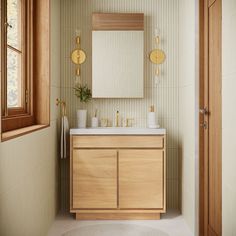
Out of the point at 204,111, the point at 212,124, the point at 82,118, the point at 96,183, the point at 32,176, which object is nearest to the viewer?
the point at 32,176

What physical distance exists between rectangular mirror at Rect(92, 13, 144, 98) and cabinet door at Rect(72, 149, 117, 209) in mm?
679

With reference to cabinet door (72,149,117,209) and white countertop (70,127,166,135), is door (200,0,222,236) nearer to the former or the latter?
white countertop (70,127,166,135)

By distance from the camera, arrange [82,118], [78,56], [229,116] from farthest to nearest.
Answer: [78,56] < [82,118] < [229,116]

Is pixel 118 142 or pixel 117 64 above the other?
pixel 117 64

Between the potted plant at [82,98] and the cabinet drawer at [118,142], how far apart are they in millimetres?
272

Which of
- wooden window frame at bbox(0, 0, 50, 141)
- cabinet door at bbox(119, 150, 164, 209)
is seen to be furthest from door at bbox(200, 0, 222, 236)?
wooden window frame at bbox(0, 0, 50, 141)

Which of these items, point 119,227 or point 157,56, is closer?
point 119,227

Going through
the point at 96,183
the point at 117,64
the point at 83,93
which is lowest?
the point at 96,183

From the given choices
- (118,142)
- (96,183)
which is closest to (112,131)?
(118,142)

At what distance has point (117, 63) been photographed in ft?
12.7

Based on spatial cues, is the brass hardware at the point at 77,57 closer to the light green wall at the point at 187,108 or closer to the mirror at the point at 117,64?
the mirror at the point at 117,64

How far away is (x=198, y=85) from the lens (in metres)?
3.12

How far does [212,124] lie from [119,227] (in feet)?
4.16

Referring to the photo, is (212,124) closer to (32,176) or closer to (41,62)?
(32,176)
